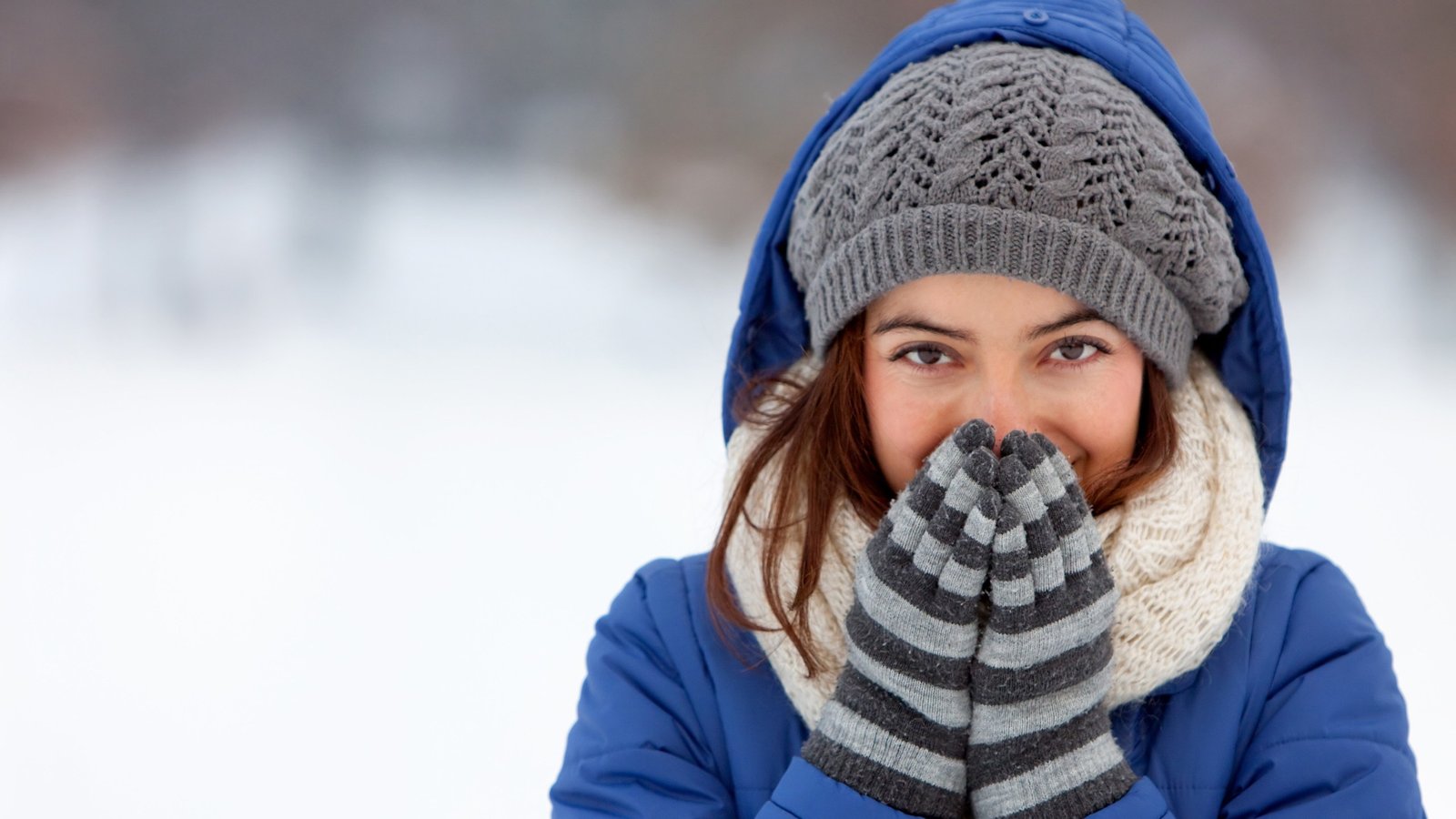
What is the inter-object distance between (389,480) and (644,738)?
1769 millimetres

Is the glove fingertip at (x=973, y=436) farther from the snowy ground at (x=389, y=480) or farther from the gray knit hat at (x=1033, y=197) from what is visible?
the snowy ground at (x=389, y=480)

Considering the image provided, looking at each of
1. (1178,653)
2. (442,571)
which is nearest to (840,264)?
(1178,653)

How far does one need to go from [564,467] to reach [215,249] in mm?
1098

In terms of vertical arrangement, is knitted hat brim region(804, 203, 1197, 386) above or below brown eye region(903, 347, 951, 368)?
above

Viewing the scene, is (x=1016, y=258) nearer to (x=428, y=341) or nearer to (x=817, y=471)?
(x=817, y=471)

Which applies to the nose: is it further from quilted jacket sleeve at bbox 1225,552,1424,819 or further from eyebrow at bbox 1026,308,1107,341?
quilted jacket sleeve at bbox 1225,552,1424,819

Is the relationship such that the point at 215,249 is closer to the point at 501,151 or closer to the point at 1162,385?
the point at 501,151

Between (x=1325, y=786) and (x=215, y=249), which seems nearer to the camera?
(x=1325, y=786)

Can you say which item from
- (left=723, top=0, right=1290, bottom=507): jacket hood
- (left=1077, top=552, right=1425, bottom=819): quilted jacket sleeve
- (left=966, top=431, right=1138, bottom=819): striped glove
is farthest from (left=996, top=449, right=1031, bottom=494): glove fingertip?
(left=723, top=0, right=1290, bottom=507): jacket hood

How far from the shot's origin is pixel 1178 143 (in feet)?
3.57

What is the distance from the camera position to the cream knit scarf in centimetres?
102

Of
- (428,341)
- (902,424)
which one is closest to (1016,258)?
(902,424)

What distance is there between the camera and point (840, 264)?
3.51ft

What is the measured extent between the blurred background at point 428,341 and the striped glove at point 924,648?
1.22 meters
